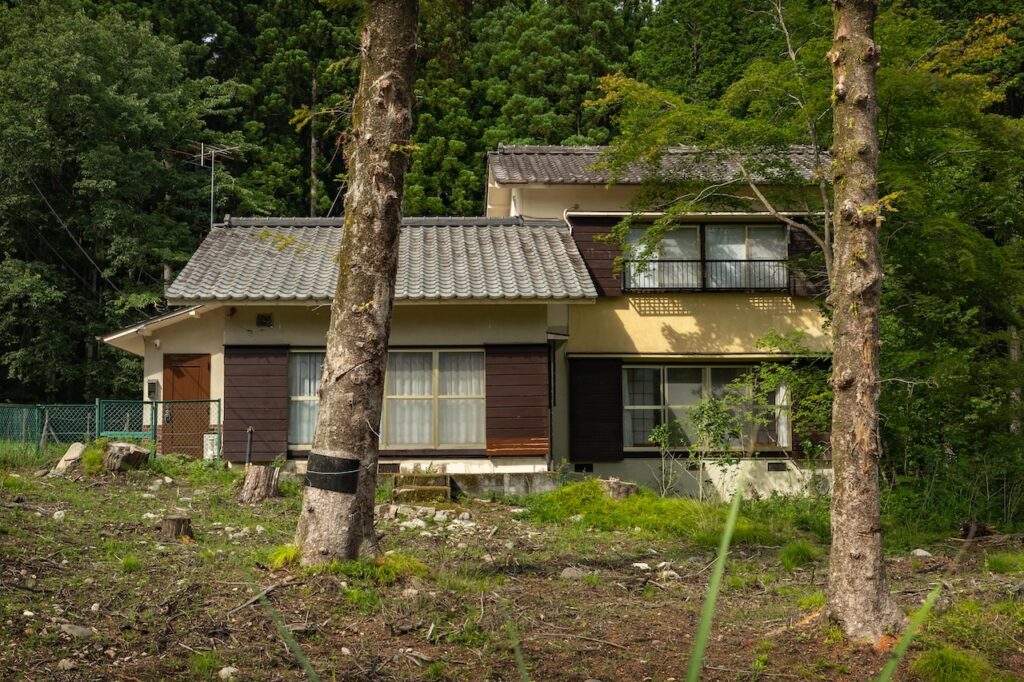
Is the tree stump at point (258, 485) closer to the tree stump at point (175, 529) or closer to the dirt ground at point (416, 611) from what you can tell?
the dirt ground at point (416, 611)

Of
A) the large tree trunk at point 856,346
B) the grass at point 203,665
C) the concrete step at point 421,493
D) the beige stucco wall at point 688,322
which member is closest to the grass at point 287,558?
the grass at point 203,665

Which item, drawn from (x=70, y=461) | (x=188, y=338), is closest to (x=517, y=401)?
(x=188, y=338)

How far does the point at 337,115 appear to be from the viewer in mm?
8281

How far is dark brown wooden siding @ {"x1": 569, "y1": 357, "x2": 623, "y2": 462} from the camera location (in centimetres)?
1711

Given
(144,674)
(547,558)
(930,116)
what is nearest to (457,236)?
(930,116)

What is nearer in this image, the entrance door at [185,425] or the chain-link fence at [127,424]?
the chain-link fence at [127,424]

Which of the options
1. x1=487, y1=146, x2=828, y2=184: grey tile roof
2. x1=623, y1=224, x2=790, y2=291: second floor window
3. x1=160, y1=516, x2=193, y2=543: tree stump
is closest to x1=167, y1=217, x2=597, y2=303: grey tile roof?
x1=487, y1=146, x2=828, y2=184: grey tile roof

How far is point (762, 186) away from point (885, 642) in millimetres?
11921

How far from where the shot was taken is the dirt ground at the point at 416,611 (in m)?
5.38

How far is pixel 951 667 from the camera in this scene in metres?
5.36

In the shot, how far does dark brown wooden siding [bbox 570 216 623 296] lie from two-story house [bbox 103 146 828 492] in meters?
0.03

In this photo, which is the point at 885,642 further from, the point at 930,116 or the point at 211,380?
the point at 211,380

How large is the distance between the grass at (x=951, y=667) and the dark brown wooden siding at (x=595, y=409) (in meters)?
11.6

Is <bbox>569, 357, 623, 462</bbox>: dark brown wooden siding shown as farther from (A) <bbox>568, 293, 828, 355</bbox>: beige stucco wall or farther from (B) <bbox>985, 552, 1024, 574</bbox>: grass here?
(B) <bbox>985, 552, 1024, 574</bbox>: grass
